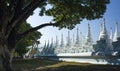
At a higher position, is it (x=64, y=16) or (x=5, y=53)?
(x=64, y=16)

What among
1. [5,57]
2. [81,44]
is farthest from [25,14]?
[81,44]

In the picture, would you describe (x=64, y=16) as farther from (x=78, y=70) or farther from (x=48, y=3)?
(x=78, y=70)

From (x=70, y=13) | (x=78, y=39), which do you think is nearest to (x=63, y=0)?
(x=70, y=13)

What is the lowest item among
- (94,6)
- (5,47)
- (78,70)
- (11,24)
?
(78,70)

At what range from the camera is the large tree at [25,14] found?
24.3 meters

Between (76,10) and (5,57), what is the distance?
781 centimetres

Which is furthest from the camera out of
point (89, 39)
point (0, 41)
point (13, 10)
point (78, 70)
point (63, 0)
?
→ point (89, 39)

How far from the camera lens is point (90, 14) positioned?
28.1 metres

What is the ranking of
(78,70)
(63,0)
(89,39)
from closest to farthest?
(78,70) < (63,0) < (89,39)

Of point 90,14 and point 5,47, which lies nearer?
point 5,47

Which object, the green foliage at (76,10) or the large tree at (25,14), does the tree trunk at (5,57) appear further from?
the green foliage at (76,10)

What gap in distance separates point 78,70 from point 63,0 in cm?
809

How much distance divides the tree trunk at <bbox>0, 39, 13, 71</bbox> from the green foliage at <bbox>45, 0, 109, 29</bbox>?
6785 mm

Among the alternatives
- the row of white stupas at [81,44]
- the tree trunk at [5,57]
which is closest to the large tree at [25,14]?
the tree trunk at [5,57]
